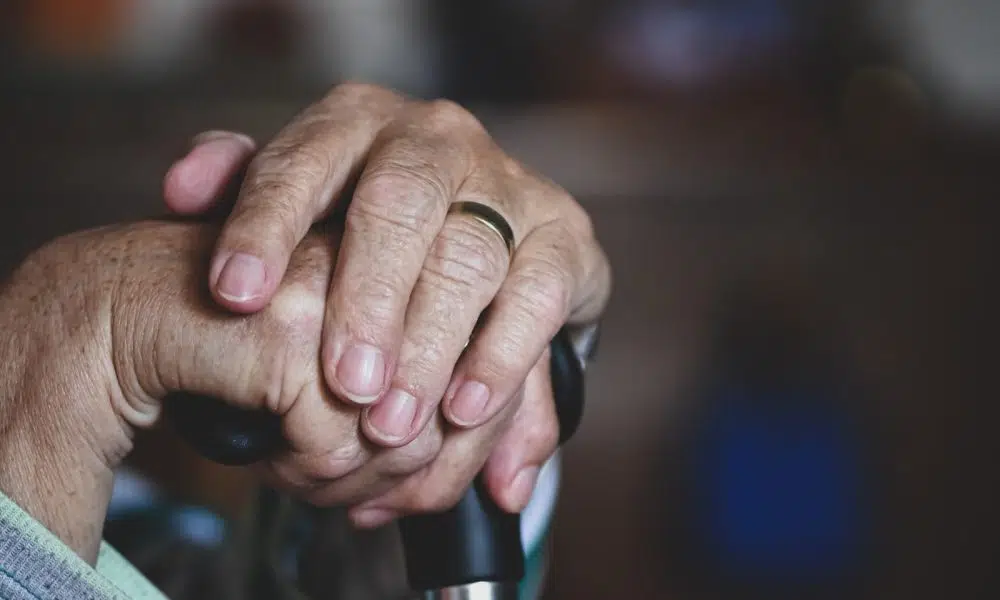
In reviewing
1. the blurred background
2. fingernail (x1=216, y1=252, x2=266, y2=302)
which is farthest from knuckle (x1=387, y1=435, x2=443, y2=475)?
the blurred background

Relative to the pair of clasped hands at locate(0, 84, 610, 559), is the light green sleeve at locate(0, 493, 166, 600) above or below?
below

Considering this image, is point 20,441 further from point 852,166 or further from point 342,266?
point 852,166

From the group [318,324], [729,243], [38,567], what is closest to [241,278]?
[318,324]

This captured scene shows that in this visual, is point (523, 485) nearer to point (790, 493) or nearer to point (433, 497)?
point (433, 497)

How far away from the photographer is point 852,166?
7.16 ft

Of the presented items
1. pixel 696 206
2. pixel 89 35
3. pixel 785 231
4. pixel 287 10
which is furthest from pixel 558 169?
pixel 89 35

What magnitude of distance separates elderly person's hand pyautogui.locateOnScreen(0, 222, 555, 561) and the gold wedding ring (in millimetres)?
62

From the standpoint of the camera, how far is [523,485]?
0.57 metres

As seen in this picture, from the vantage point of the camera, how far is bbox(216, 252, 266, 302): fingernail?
0.45 meters

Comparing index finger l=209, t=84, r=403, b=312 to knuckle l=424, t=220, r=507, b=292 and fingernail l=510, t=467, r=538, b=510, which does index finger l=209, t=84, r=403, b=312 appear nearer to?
knuckle l=424, t=220, r=507, b=292

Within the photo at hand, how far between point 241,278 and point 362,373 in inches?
2.5

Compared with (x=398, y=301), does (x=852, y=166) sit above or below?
below

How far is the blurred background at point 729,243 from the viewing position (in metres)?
2.18

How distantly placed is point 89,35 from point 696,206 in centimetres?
137
